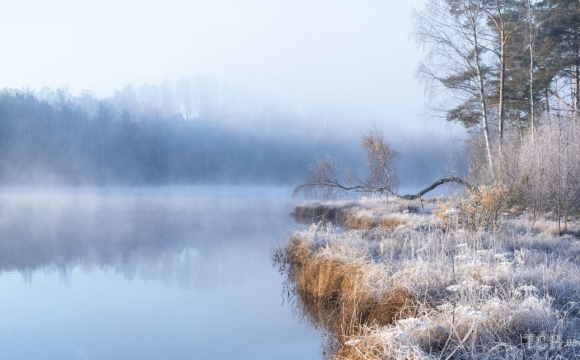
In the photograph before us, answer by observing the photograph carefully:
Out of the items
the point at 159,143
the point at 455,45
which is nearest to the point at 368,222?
the point at 455,45

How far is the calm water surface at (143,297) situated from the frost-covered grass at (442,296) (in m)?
0.82

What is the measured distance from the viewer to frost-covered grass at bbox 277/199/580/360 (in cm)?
425

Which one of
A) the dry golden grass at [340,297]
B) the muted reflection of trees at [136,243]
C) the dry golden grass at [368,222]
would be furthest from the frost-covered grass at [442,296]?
the dry golden grass at [368,222]

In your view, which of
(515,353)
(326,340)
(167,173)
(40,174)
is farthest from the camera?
(167,173)

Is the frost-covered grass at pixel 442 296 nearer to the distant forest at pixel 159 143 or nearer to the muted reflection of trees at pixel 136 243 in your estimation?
the muted reflection of trees at pixel 136 243

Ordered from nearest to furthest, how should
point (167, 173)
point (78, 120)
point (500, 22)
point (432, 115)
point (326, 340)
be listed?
point (326, 340) < point (500, 22) < point (432, 115) < point (78, 120) < point (167, 173)

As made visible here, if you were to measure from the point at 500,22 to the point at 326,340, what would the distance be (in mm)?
13281

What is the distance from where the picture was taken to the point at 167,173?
67.3m

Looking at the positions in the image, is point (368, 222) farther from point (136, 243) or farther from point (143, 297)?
point (143, 297)

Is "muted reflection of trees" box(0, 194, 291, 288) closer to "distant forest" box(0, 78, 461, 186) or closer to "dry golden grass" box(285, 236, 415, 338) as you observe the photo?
"dry golden grass" box(285, 236, 415, 338)

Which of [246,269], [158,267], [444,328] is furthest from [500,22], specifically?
[444,328]

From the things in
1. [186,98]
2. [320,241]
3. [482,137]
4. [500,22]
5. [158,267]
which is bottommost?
[158,267]

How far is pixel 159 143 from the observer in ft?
218

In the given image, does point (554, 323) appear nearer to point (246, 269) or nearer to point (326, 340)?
point (326, 340)
